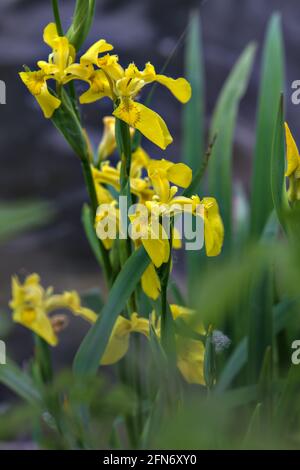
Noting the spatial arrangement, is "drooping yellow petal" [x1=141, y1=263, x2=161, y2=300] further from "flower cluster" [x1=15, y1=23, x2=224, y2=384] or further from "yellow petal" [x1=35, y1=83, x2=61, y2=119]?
"yellow petal" [x1=35, y1=83, x2=61, y2=119]

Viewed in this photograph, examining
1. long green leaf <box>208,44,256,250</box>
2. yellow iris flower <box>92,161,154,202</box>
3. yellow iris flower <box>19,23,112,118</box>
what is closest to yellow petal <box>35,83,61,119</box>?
yellow iris flower <box>19,23,112,118</box>

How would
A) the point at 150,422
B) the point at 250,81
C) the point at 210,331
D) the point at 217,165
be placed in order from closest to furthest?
the point at 210,331, the point at 150,422, the point at 217,165, the point at 250,81

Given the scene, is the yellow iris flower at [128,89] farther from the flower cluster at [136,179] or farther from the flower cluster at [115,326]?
the flower cluster at [115,326]

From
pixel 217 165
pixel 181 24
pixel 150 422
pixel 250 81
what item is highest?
pixel 181 24

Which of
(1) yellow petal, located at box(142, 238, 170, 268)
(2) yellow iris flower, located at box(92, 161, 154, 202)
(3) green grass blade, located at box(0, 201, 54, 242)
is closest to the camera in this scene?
(3) green grass blade, located at box(0, 201, 54, 242)

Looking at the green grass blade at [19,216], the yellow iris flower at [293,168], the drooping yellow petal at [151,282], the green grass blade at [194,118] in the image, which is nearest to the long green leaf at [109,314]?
the drooping yellow petal at [151,282]

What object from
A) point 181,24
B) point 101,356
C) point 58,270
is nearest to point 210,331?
point 101,356

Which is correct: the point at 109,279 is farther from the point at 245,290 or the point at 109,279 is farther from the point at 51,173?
the point at 51,173
